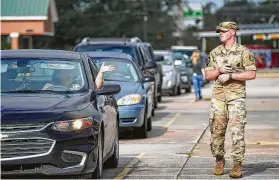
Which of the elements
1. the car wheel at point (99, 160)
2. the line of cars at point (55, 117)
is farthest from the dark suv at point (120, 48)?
the car wheel at point (99, 160)

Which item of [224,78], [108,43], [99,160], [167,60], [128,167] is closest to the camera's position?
[99,160]

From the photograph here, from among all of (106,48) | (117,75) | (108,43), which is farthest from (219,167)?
(108,43)

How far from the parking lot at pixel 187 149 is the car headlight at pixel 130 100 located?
72cm

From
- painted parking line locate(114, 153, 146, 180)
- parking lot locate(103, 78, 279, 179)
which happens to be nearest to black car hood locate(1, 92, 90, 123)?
painted parking line locate(114, 153, 146, 180)

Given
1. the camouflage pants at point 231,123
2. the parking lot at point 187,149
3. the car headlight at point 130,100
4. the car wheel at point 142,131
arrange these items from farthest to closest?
the car wheel at point 142,131 → the car headlight at point 130,100 → the parking lot at point 187,149 → the camouflage pants at point 231,123

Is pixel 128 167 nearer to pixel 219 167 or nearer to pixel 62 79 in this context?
pixel 219 167

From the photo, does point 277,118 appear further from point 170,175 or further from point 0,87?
point 0,87

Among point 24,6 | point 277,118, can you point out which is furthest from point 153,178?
point 24,6

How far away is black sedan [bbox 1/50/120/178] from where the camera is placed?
27.4 ft

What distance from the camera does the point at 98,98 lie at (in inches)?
388

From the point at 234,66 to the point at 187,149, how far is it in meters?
3.66

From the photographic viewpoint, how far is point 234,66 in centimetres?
998

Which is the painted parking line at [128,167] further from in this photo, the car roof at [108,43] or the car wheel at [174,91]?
the car wheel at [174,91]

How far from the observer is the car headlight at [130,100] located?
15.3m
